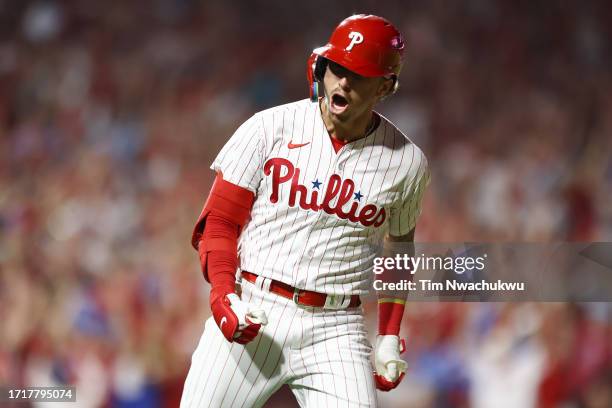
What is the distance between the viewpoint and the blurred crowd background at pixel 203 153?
Result: 348cm

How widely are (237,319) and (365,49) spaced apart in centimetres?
57

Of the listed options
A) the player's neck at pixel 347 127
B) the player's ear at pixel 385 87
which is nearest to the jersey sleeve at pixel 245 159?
the player's neck at pixel 347 127

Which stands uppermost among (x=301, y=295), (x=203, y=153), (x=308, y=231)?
(x=203, y=153)

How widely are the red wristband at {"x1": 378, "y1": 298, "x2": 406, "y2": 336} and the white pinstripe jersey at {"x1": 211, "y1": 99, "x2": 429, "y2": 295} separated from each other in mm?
135

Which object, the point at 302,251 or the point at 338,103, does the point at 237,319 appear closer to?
the point at 302,251

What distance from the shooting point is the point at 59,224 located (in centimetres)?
363

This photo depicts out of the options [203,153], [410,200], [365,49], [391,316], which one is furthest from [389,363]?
[203,153]

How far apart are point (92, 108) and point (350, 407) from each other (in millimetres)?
2422

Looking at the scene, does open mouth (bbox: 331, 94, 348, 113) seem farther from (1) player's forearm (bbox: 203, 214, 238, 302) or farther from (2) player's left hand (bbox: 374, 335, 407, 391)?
(2) player's left hand (bbox: 374, 335, 407, 391)

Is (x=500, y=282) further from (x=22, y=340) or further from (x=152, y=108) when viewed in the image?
(x=22, y=340)

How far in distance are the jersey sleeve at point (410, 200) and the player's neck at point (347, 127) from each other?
0.13m

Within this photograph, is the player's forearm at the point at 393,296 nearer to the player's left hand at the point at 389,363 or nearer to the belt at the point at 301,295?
the player's left hand at the point at 389,363

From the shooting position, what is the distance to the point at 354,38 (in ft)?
5.60

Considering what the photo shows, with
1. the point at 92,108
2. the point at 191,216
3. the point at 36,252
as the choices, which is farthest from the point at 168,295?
the point at 92,108
